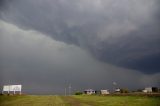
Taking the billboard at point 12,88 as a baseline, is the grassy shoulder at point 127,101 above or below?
below

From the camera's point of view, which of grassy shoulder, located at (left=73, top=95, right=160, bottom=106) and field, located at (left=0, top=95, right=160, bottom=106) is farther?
field, located at (left=0, top=95, right=160, bottom=106)

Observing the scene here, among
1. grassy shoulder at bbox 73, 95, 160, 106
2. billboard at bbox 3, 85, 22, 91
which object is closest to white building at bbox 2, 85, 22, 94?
billboard at bbox 3, 85, 22, 91

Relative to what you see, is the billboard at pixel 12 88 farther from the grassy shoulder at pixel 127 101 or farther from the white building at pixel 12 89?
the grassy shoulder at pixel 127 101

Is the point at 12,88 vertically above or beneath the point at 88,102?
above

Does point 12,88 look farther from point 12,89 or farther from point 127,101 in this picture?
point 127,101

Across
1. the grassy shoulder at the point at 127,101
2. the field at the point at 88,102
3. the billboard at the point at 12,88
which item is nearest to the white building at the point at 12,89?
the billboard at the point at 12,88

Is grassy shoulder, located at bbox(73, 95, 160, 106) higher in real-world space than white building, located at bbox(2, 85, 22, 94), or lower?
lower

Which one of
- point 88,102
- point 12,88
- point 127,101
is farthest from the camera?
point 12,88

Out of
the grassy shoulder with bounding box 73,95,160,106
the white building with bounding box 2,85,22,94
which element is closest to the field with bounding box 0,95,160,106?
the grassy shoulder with bounding box 73,95,160,106

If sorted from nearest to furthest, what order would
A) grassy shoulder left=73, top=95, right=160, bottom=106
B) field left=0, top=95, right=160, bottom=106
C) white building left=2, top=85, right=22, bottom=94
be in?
1. grassy shoulder left=73, top=95, right=160, bottom=106
2. field left=0, top=95, right=160, bottom=106
3. white building left=2, top=85, right=22, bottom=94

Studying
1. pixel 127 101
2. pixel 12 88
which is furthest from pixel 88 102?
pixel 12 88

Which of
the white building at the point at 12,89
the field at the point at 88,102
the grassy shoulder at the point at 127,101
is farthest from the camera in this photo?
the white building at the point at 12,89

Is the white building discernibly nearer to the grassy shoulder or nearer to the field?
the field

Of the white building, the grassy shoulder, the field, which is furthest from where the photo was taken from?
the white building
